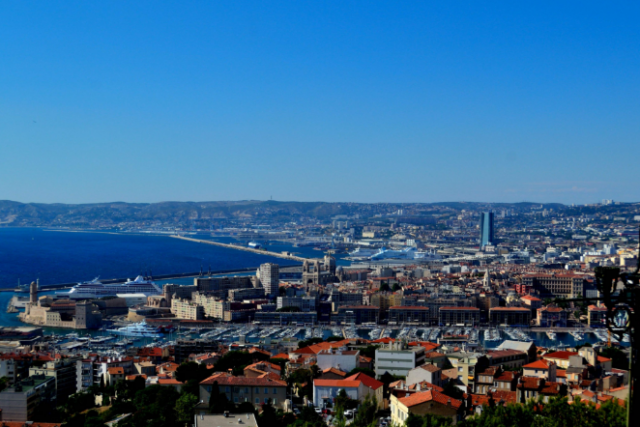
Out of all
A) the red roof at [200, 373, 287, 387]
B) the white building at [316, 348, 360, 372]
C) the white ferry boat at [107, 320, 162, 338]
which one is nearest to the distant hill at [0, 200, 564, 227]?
the white ferry boat at [107, 320, 162, 338]

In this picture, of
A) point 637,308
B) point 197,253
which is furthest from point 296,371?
point 197,253

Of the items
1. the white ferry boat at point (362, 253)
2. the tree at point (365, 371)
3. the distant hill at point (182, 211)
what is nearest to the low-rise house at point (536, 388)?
the tree at point (365, 371)

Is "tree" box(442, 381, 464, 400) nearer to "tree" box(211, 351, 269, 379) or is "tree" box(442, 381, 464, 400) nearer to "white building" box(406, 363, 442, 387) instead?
"white building" box(406, 363, 442, 387)

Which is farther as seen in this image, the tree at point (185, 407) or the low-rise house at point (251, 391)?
the low-rise house at point (251, 391)

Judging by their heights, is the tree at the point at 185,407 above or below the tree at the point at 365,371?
below

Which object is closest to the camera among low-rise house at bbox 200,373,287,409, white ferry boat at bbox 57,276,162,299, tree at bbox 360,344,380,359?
low-rise house at bbox 200,373,287,409

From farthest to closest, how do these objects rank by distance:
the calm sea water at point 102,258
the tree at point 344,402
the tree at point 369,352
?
the calm sea water at point 102,258
the tree at point 369,352
the tree at point 344,402

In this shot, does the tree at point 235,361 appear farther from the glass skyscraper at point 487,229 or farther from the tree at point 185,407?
the glass skyscraper at point 487,229
